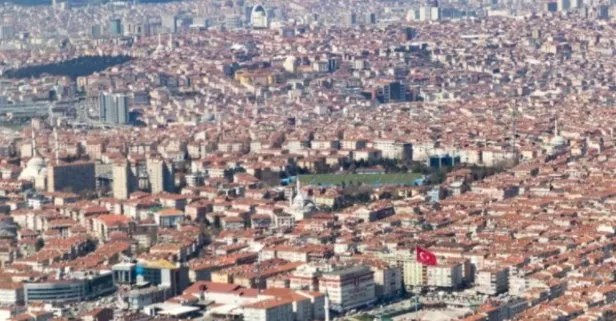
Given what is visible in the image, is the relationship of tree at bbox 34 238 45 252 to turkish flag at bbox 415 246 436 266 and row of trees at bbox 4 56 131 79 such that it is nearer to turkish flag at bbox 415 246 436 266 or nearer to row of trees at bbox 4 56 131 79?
turkish flag at bbox 415 246 436 266

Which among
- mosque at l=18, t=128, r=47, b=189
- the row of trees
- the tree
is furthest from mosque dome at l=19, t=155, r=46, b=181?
the row of trees

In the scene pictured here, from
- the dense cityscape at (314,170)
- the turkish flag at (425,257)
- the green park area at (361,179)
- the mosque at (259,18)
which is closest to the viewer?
the turkish flag at (425,257)

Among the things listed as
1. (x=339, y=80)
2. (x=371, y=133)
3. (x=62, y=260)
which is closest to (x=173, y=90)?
(x=339, y=80)

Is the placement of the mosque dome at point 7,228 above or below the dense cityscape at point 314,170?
below

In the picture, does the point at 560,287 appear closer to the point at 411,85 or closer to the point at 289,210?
the point at 289,210

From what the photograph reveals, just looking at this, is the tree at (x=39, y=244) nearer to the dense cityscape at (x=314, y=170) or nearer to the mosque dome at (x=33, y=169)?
the dense cityscape at (x=314, y=170)

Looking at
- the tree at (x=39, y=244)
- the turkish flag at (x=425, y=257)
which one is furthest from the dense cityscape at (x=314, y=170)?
the tree at (x=39, y=244)
